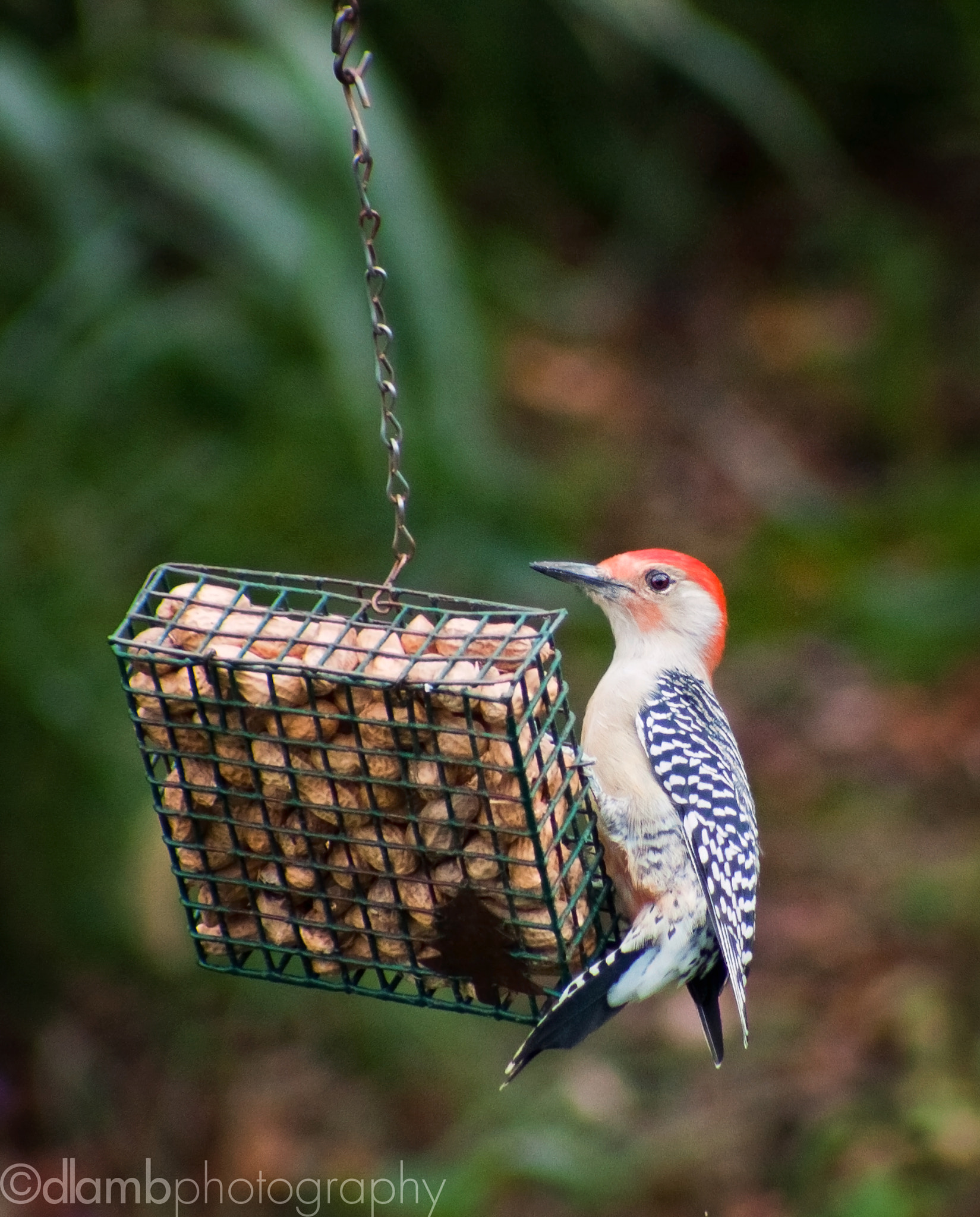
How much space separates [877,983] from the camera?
7.40m

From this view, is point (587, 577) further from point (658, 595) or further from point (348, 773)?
point (348, 773)

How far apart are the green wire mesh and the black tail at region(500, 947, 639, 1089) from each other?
0.08 m

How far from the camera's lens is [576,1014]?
3826 millimetres

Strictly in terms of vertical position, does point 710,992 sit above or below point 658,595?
below

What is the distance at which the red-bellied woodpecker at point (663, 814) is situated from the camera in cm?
413

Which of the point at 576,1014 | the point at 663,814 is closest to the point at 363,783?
the point at 576,1014

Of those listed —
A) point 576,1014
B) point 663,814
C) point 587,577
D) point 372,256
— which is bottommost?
point 576,1014

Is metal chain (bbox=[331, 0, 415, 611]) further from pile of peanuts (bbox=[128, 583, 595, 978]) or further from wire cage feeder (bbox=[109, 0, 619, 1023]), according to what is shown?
pile of peanuts (bbox=[128, 583, 595, 978])

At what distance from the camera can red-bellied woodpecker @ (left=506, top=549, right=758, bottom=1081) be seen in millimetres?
4129

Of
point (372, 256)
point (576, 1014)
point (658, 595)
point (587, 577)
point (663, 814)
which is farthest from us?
point (658, 595)

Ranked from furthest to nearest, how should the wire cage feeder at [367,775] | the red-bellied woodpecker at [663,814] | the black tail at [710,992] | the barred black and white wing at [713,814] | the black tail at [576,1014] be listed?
1. the black tail at [710,992]
2. the barred black and white wing at [713,814]
3. the red-bellied woodpecker at [663,814]
4. the black tail at [576,1014]
5. the wire cage feeder at [367,775]

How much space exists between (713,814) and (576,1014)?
31.5 inches

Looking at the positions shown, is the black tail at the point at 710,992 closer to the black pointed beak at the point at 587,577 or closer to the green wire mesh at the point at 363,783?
the green wire mesh at the point at 363,783

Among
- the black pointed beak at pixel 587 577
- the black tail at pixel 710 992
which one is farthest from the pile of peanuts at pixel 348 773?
the black tail at pixel 710 992
